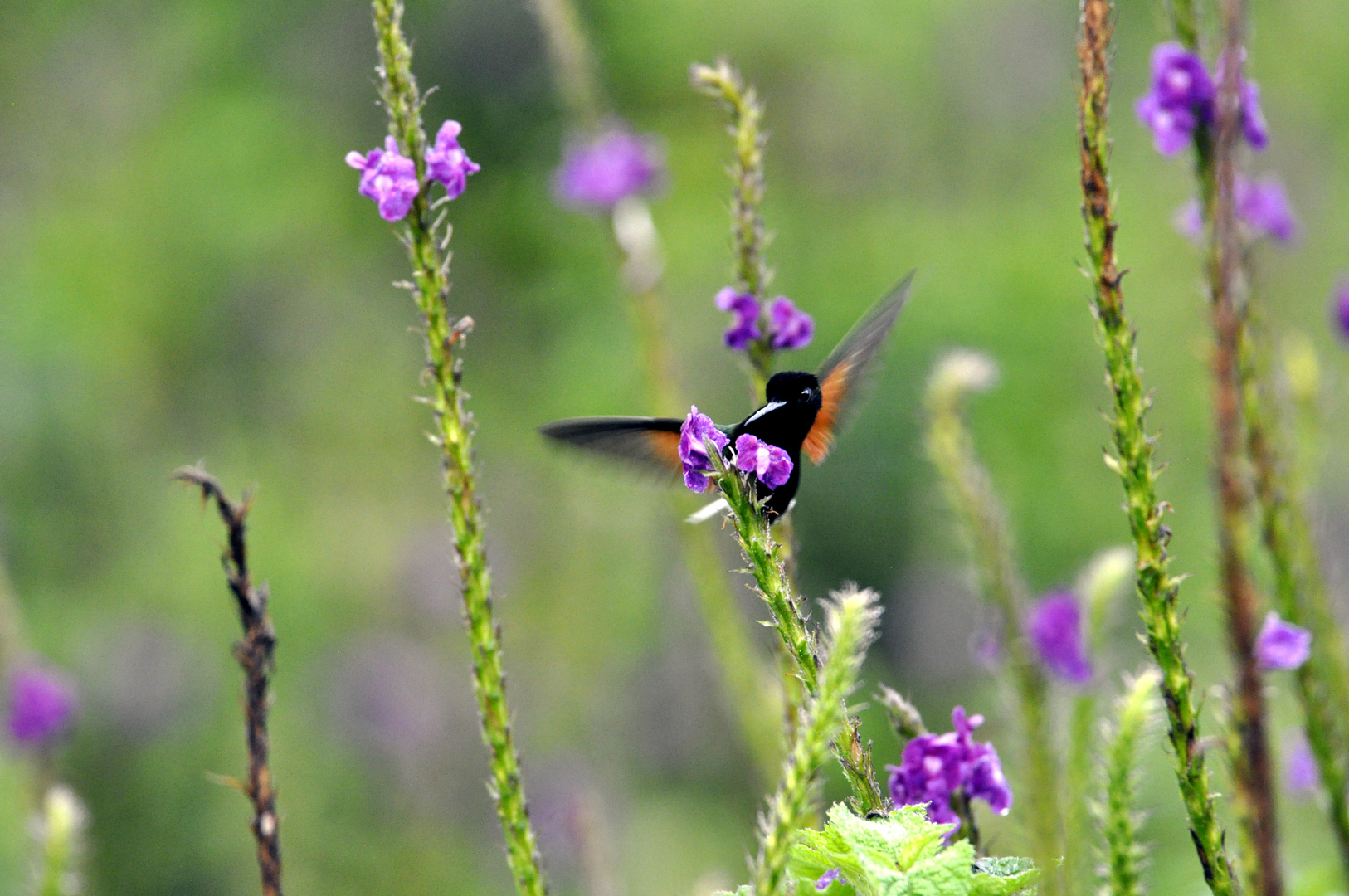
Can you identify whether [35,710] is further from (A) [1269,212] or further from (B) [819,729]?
(A) [1269,212]

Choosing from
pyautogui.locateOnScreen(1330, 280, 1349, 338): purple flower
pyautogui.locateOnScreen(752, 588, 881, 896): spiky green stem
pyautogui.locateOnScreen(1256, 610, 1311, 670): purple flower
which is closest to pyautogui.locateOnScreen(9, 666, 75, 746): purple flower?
pyautogui.locateOnScreen(752, 588, 881, 896): spiky green stem

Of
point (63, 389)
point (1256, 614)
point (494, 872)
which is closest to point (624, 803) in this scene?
point (494, 872)

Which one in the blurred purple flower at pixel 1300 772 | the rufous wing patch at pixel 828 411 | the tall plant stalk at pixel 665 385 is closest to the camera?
the rufous wing patch at pixel 828 411

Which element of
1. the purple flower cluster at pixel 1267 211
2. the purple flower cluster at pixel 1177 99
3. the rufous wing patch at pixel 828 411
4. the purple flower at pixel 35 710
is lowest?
the purple flower at pixel 35 710

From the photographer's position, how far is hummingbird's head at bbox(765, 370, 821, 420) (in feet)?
5.38

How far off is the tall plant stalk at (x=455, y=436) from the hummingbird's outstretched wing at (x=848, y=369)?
0.63 meters

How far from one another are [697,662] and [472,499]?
710 centimetres

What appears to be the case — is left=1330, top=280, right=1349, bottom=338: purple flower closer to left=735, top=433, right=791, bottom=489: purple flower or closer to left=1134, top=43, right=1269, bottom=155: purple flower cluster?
left=1134, top=43, right=1269, bottom=155: purple flower cluster

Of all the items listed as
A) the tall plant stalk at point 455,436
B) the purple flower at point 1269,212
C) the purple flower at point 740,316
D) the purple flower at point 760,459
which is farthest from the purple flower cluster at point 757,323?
the purple flower at point 1269,212

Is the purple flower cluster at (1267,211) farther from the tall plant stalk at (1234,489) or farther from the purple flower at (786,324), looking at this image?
the tall plant stalk at (1234,489)

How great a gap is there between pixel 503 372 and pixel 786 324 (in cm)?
1008

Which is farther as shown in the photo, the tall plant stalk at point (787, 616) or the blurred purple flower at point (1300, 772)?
the blurred purple flower at point (1300, 772)

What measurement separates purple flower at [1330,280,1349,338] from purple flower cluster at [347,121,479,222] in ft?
6.98

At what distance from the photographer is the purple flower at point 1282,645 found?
5.42 ft
